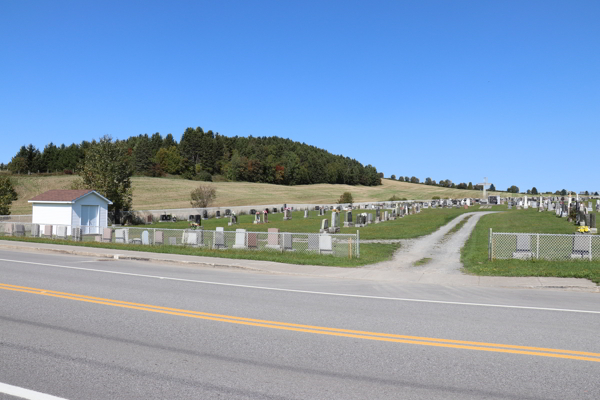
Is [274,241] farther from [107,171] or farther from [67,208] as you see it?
[107,171]

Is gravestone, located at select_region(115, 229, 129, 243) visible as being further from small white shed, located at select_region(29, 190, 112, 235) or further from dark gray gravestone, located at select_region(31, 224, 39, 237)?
dark gray gravestone, located at select_region(31, 224, 39, 237)

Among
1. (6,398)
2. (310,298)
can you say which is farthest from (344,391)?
(310,298)

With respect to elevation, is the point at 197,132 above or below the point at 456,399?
above

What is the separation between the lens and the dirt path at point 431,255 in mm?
16703

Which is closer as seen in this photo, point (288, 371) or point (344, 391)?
point (344, 391)

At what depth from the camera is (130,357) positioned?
6305mm

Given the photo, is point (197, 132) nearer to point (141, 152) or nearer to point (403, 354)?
point (141, 152)

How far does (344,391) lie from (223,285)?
7906 mm

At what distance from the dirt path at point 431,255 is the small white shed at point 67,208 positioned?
2187 centimetres

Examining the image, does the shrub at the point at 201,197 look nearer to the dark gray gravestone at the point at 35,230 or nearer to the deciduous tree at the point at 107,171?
the deciduous tree at the point at 107,171

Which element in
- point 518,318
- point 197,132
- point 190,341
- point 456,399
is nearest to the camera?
point 456,399

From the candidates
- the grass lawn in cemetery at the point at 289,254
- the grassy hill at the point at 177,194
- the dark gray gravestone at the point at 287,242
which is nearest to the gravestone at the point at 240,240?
the grass lawn in cemetery at the point at 289,254

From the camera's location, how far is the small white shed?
33.9 metres

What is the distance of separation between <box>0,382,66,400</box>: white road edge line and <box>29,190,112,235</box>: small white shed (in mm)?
29667
